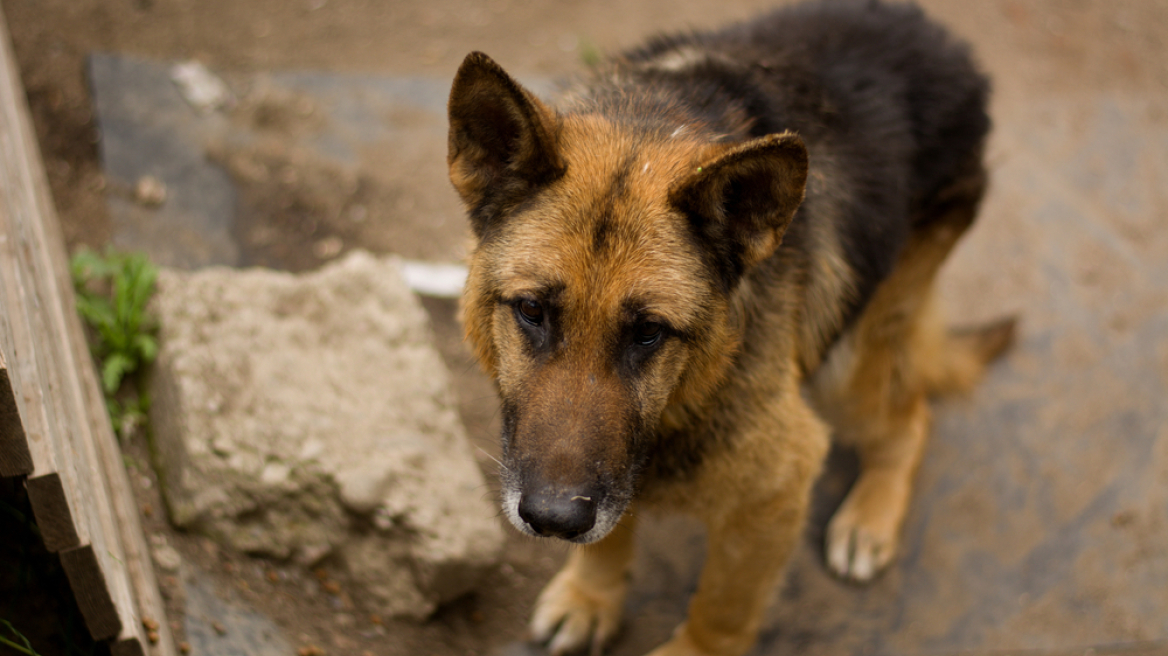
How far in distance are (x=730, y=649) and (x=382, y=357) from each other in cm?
217

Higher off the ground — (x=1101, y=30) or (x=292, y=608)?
(x=1101, y=30)

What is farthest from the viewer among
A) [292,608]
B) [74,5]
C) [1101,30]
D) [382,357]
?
[1101,30]

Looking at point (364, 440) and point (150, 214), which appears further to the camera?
point (150, 214)

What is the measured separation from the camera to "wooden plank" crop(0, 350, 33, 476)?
87.2 inches

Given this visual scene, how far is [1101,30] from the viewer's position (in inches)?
316

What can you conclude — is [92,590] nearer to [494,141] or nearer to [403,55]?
[494,141]

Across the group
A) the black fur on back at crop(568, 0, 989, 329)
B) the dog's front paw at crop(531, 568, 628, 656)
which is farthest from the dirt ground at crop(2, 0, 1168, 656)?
the black fur on back at crop(568, 0, 989, 329)

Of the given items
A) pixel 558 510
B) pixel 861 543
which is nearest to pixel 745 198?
pixel 558 510

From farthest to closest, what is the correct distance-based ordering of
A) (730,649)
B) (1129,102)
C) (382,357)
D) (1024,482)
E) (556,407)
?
(1129,102) → (1024,482) → (382,357) → (730,649) → (556,407)

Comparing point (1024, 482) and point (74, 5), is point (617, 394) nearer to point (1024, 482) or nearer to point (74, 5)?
point (1024, 482)

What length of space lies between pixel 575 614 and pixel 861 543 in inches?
63.4

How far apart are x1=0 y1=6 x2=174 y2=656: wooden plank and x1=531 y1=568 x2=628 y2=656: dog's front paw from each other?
1.63 meters

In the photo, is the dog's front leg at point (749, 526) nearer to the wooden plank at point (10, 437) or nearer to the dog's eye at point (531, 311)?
the dog's eye at point (531, 311)

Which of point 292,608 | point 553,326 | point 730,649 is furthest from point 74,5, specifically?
point 730,649
